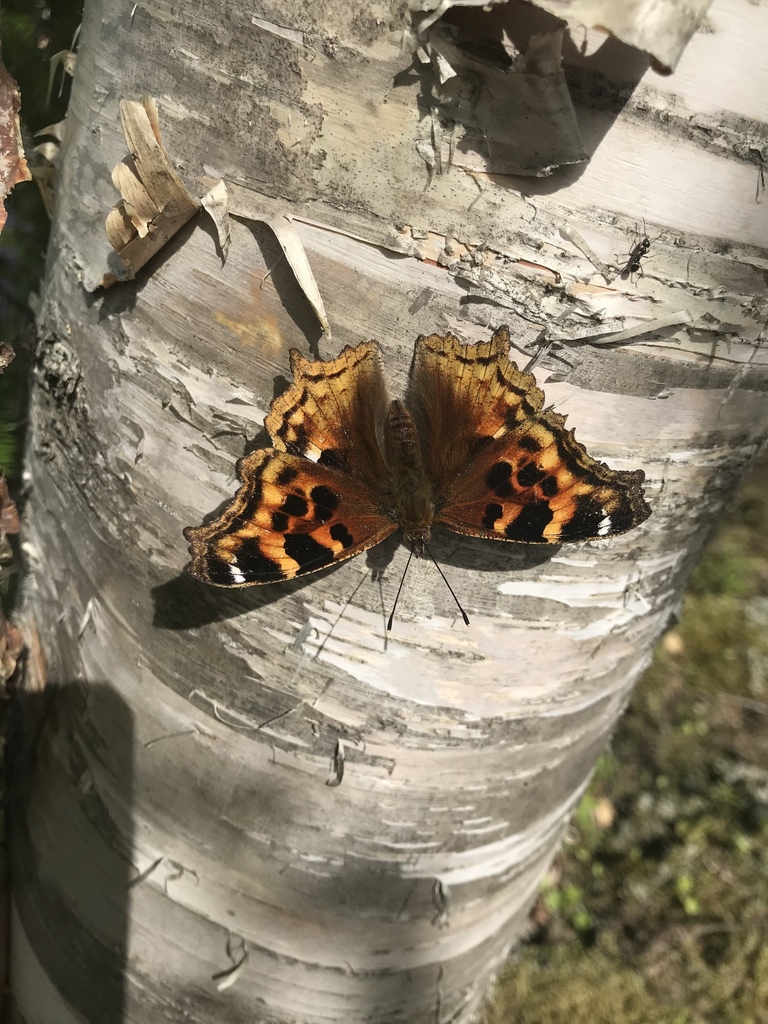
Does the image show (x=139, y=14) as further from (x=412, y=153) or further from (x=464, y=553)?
(x=464, y=553)

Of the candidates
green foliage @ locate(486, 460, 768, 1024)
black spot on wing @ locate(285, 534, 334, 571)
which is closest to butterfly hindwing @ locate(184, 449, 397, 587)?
black spot on wing @ locate(285, 534, 334, 571)

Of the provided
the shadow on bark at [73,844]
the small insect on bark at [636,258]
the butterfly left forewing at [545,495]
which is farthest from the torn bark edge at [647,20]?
the shadow on bark at [73,844]

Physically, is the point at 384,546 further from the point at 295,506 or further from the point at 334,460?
the point at 334,460

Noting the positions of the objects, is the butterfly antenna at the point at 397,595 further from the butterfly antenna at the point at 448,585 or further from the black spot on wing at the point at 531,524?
the black spot on wing at the point at 531,524

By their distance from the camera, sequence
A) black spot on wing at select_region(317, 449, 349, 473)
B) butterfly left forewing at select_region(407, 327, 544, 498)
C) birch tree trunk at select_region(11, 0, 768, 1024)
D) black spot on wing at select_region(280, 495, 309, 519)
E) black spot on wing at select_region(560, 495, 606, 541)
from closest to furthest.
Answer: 1. birch tree trunk at select_region(11, 0, 768, 1024)
2. butterfly left forewing at select_region(407, 327, 544, 498)
3. black spot on wing at select_region(560, 495, 606, 541)
4. black spot on wing at select_region(280, 495, 309, 519)
5. black spot on wing at select_region(317, 449, 349, 473)

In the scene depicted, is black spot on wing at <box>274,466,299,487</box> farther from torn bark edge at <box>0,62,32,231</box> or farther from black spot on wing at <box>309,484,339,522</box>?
torn bark edge at <box>0,62,32,231</box>
